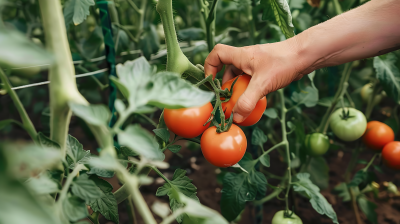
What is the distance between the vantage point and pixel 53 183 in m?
0.36

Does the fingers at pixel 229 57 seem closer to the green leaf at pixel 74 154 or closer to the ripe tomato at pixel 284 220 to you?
the green leaf at pixel 74 154

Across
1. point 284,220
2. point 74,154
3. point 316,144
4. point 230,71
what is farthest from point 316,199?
point 74,154

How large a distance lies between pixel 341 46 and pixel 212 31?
36 cm

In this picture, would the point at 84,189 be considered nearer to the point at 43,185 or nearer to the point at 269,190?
the point at 43,185

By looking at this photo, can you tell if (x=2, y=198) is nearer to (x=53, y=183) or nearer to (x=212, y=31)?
(x=53, y=183)

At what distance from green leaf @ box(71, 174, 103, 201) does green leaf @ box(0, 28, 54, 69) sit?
23 centimetres

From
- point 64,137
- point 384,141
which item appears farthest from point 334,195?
point 64,137

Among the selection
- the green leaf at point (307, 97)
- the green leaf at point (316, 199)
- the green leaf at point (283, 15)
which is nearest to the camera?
the green leaf at point (283, 15)

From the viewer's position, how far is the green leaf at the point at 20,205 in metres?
0.20

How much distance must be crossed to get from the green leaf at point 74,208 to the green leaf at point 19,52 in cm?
21

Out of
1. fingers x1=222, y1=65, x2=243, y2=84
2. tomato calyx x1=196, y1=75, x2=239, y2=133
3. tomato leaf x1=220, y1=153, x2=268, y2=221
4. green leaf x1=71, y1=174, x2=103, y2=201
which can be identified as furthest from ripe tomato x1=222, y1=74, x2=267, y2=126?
green leaf x1=71, y1=174, x2=103, y2=201

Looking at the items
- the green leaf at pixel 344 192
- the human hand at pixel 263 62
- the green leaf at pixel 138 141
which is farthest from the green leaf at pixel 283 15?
the green leaf at pixel 344 192

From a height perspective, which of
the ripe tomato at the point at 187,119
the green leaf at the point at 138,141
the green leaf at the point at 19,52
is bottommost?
the ripe tomato at the point at 187,119

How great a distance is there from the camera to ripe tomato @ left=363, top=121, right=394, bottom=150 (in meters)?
1.16
